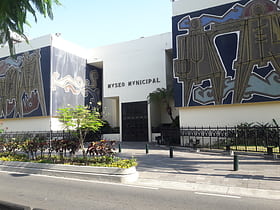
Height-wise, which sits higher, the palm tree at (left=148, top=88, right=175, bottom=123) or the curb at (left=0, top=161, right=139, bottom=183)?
the palm tree at (left=148, top=88, right=175, bottom=123)

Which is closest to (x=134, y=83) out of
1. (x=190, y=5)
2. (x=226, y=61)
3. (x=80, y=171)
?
(x=190, y=5)

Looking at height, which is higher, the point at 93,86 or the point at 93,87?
the point at 93,86

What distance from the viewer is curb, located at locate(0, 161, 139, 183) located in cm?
834

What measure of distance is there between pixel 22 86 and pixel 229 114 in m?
22.2

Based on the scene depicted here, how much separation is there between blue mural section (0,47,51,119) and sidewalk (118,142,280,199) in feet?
55.0

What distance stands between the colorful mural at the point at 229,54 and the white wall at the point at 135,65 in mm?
4447

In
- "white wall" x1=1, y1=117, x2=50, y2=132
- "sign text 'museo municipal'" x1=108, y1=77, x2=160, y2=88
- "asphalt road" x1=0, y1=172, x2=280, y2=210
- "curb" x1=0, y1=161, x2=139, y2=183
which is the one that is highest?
"sign text 'museo municipal'" x1=108, y1=77, x2=160, y2=88

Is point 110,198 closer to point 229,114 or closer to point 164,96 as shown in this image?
point 229,114

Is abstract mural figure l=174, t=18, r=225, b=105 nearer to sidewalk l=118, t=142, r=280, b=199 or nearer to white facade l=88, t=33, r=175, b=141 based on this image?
white facade l=88, t=33, r=175, b=141

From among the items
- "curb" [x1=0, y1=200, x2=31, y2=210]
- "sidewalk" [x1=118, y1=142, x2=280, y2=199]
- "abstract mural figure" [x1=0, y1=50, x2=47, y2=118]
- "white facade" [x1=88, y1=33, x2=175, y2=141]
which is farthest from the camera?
"abstract mural figure" [x1=0, y1=50, x2=47, y2=118]

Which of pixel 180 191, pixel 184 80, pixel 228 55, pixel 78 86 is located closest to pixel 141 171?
pixel 180 191

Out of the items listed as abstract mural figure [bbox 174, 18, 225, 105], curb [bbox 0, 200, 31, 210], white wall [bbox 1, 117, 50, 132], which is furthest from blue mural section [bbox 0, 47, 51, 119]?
curb [bbox 0, 200, 31, 210]

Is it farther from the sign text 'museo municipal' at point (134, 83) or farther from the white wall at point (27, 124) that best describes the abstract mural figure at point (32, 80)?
the sign text 'museo municipal' at point (134, 83)

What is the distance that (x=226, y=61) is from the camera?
58.4ft
